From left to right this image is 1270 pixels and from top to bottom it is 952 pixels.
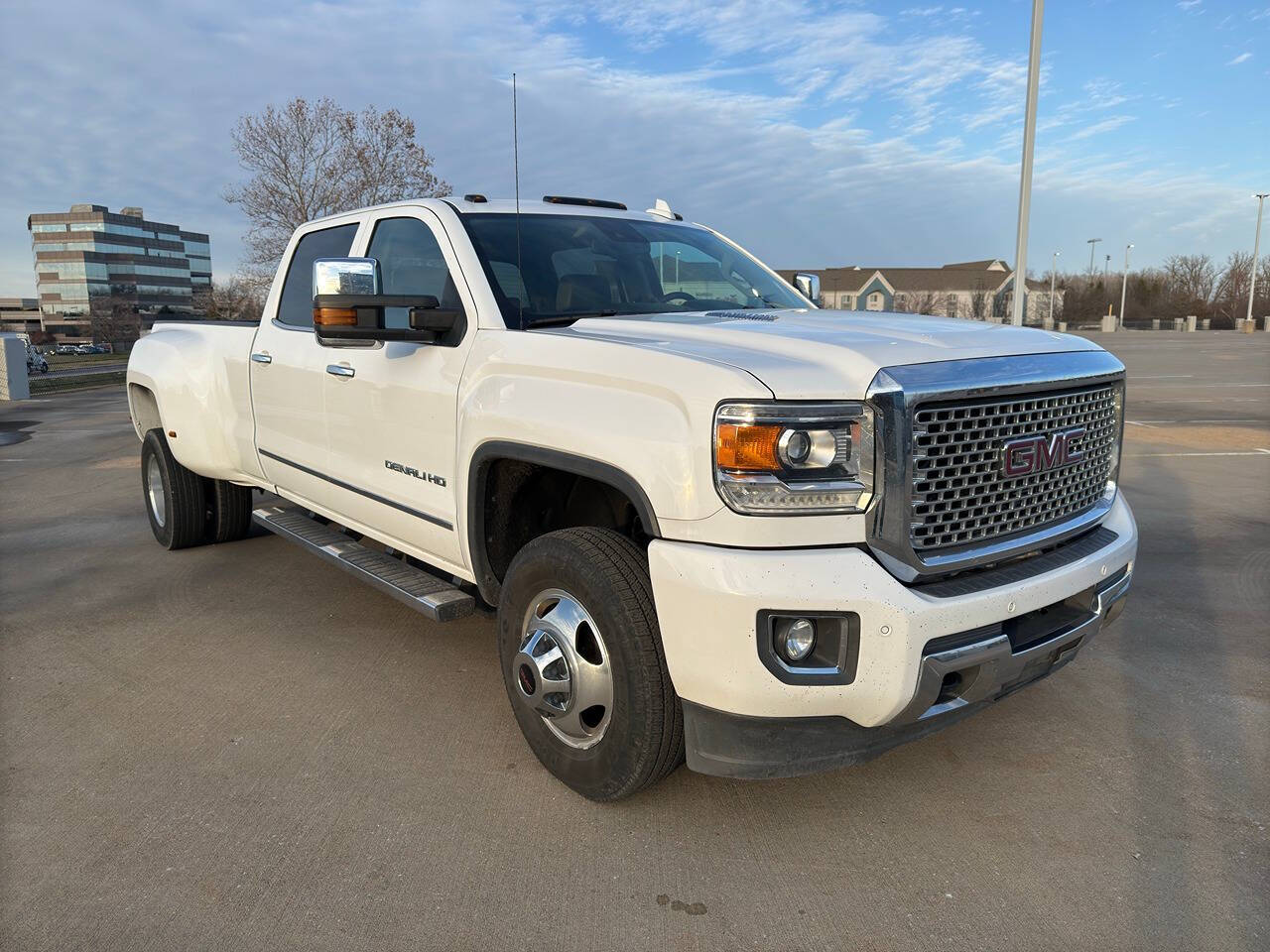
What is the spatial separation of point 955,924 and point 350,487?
3004 mm

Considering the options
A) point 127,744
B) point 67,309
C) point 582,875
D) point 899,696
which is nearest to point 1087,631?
point 899,696

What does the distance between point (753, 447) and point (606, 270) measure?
1820 mm

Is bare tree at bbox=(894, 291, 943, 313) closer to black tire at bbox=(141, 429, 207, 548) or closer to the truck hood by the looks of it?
black tire at bbox=(141, 429, 207, 548)

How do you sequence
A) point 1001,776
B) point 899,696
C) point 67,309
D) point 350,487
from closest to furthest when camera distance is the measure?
1. point 899,696
2. point 1001,776
3. point 350,487
4. point 67,309

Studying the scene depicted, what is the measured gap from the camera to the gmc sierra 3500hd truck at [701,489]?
8.02 ft

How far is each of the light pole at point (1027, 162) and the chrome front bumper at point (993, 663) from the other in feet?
27.9

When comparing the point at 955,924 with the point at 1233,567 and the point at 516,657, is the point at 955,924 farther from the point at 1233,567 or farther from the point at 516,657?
the point at 1233,567

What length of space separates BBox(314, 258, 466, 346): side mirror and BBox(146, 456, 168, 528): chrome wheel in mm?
3423

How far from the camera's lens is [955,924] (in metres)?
2.47

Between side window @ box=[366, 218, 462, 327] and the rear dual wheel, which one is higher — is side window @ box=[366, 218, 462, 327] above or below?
above

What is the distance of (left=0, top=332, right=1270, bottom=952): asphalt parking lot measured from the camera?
98.0 inches

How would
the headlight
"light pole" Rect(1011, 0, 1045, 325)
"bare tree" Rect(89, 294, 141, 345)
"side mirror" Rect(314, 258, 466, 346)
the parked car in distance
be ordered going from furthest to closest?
"bare tree" Rect(89, 294, 141, 345)
the parked car in distance
"light pole" Rect(1011, 0, 1045, 325)
"side mirror" Rect(314, 258, 466, 346)
the headlight

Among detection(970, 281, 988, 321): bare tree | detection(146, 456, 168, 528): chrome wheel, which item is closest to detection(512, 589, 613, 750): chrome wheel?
detection(146, 456, 168, 528): chrome wheel

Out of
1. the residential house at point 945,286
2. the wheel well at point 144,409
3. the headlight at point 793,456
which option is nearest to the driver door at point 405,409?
the headlight at point 793,456
